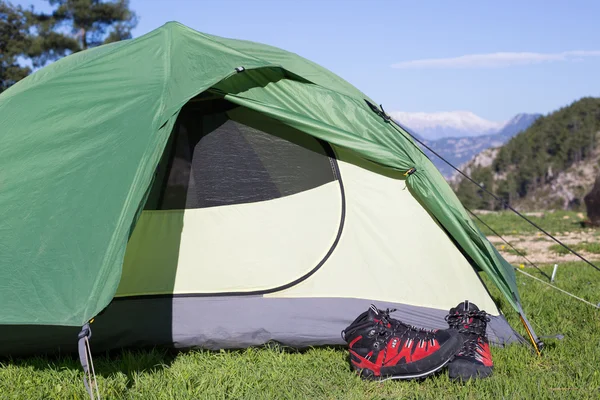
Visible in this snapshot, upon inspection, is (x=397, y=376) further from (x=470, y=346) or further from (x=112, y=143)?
(x=112, y=143)

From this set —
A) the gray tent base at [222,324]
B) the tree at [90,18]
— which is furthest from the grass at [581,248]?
the tree at [90,18]

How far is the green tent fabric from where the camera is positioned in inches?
114

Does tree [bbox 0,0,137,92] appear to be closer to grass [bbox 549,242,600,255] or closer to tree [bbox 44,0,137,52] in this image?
tree [bbox 44,0,137,52]

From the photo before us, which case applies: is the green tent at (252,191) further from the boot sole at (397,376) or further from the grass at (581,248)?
the grass at (581,248)

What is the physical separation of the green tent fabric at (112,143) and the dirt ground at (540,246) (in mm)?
4059

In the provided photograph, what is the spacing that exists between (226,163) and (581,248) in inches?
253

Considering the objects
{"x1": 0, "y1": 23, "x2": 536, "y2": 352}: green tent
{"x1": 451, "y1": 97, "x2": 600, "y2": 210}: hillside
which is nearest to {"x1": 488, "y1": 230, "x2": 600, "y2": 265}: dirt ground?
{"x1": 0, "y1": 23, "x2": 536, "y2": 352}: green tent

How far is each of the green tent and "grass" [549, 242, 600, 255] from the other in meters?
4.72

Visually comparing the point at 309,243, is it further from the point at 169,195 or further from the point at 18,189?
the point at 18,189

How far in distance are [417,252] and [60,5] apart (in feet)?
98.2

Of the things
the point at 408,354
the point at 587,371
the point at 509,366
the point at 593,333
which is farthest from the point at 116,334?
the point at 593,333

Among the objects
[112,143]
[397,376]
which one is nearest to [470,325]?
[397,376]

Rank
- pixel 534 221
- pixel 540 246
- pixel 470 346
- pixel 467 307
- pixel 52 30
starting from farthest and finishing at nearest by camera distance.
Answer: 1. pixel 52 30
2. pixel 534 221
3. pixel 540 246
4. pixel 467 307
5. pixel 470 346

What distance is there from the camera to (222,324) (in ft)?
12.6
